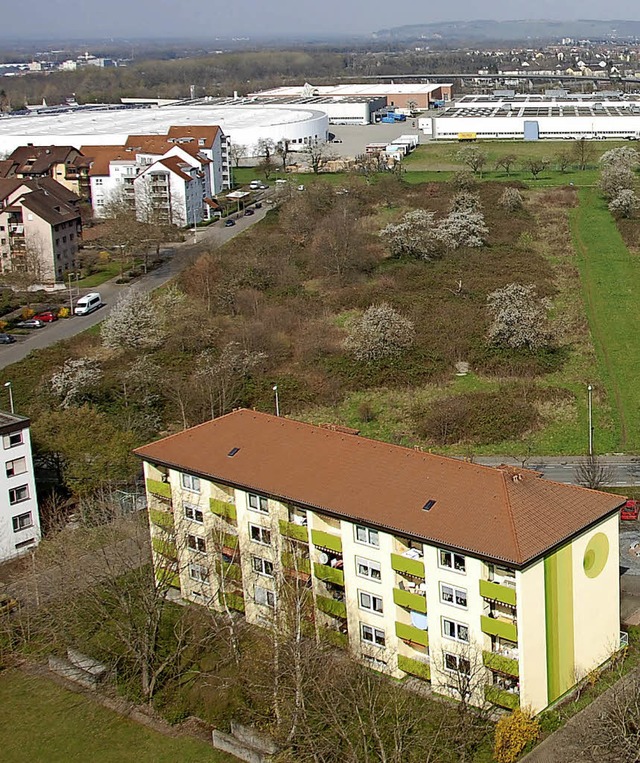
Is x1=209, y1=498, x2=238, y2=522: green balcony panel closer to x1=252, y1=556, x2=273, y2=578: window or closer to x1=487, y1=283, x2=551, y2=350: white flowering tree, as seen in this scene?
x1=252, y1=556, x2=273, y2=578: window

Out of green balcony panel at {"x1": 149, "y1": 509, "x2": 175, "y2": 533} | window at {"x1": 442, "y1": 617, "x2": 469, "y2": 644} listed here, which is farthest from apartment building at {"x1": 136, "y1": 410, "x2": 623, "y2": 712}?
green balcony panel at {"x1": 149, "y1": 509, "x2": 175, "y2": 533}

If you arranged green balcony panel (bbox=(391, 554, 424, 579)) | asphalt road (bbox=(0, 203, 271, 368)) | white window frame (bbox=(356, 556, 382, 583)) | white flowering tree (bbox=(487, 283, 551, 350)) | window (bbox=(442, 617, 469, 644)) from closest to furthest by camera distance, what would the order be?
1. window (bbox=(442, 617, 469, 644))
2. green balcony panel (bbox=(391, 554, 424, 579))
3. white window frame (bbox=(356, 556, 382, 583))
4. white flowering tree (bbox=(487, 283, 551, 350))
5. asphalt road (bbox=(0, 203, 271, 368))

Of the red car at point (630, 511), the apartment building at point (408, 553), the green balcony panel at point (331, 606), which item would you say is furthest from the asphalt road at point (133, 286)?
the red car at point (630, 511)

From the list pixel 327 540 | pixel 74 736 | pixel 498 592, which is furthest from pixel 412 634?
pixel 74 736

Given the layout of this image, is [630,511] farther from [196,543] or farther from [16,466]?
[16,466]

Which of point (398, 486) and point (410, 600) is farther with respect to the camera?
point (398, 486)

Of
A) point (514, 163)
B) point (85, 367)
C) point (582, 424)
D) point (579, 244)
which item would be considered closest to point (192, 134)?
point (514, 163)
